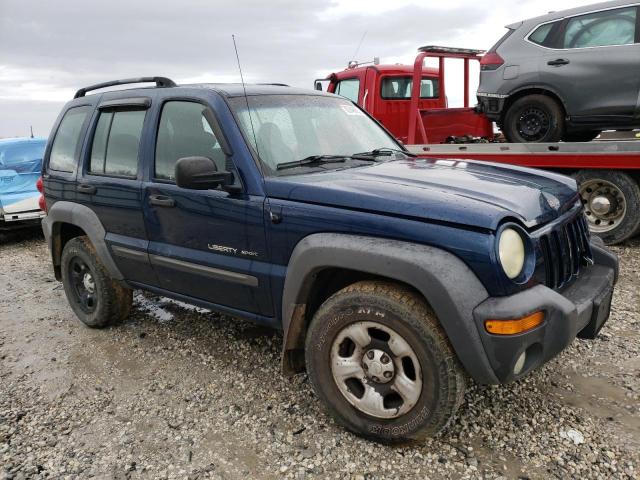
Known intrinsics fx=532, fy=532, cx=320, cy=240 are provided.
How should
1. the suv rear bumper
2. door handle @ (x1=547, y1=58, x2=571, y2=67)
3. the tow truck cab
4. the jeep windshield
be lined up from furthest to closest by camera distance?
1. the tow truck cab
2. the suv rear bumper
3. door handle @ (x1=547, y1=58, x2=571, y2=67)
4. the jeep windshield

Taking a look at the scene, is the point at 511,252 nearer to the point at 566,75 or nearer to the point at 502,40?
the point at 566,75

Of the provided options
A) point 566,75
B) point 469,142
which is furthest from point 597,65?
point 469,142

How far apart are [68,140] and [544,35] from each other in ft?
17.2

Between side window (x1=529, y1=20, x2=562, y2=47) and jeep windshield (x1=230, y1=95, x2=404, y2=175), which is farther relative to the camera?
side window (x1=529, y1=20, x2=562, y2=47)

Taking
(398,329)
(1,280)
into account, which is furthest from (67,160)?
(398,329)

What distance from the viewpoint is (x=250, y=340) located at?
13.1 feet

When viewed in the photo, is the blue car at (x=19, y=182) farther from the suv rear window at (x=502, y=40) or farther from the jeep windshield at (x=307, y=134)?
the suv rear window at (x=502, y=40)

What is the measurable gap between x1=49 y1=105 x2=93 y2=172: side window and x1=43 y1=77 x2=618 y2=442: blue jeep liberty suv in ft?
0.60

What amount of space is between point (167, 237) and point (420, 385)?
6.09 feet

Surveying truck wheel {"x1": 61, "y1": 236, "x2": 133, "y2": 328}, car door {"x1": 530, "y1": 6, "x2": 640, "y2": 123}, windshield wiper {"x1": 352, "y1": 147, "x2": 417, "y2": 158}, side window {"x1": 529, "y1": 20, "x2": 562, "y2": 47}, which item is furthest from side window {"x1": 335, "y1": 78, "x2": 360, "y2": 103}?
truck wheel {"x1": 61, "y1": 236, "x2": 133, "y2": 328}

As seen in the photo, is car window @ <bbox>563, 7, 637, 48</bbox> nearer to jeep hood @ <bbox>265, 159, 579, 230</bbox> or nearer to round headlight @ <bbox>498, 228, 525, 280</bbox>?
jeep hood @ <bbox>265, 159, 579, 230</bbox>

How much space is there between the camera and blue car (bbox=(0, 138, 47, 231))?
774 centimetres

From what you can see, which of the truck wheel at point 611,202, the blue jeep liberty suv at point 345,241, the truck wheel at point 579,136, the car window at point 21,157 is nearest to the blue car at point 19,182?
the car window at point 21,157

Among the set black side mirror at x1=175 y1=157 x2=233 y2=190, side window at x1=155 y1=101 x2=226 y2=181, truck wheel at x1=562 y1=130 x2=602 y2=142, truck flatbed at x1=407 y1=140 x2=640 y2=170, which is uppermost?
side window at x1=155 y1=101 x2=226 y2=181
